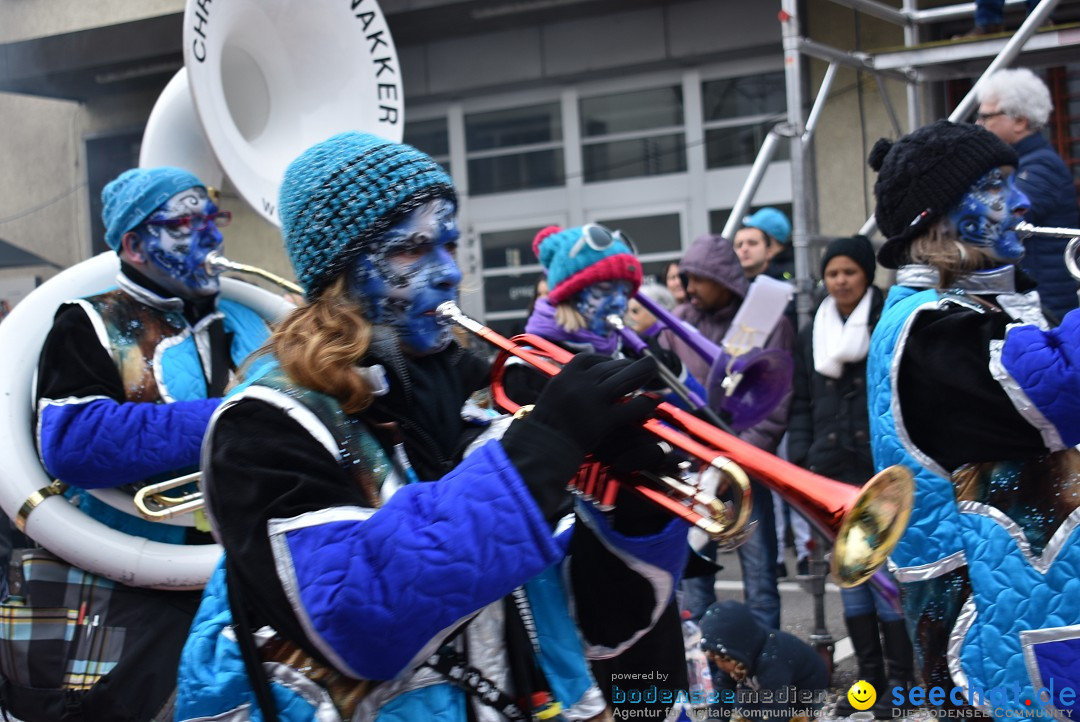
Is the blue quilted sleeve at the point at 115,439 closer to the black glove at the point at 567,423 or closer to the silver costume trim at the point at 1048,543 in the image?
the black glove at the point at 567,423

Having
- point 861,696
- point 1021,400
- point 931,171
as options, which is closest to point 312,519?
point 1021,400

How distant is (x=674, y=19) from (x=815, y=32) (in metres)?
1.32

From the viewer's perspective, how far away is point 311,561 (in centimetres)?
152

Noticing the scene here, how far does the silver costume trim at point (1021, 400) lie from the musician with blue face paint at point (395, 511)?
96 centimetres

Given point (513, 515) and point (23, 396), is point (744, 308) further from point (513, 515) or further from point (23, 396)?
point (513, 515)

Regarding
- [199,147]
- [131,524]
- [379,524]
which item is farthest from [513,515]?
[199,147]

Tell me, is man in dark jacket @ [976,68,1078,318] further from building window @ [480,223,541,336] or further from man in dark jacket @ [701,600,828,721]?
building window @ [480,223,541,336]

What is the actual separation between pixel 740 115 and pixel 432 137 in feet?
9.97

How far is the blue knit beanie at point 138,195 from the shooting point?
338 centimetres

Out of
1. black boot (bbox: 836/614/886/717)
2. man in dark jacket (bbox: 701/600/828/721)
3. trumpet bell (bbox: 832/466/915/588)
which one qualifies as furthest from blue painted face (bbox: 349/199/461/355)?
black boot (bbox: 836/614/886/717)

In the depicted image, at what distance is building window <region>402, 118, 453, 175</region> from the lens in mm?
11086

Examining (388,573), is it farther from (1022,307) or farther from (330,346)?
(1022,307)

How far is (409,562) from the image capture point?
1480 millimetres

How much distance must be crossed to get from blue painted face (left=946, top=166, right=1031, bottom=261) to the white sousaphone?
2024 mm
